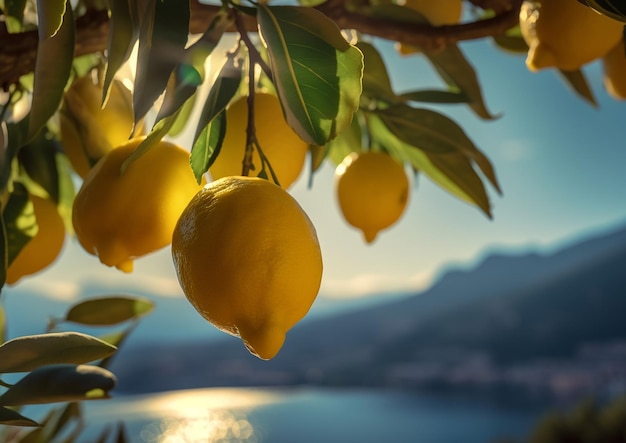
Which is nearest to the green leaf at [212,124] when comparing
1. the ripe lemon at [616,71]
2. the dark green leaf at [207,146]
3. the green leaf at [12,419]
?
the dark green leaf at [207,146]

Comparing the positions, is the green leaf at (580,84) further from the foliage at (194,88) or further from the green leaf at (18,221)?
the green leaf at (18,221)

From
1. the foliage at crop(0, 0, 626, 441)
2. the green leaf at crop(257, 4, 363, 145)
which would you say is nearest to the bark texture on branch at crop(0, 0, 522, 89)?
the foliage at crop(0, 0, 626, 441)

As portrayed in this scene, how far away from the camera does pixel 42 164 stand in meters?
0.43

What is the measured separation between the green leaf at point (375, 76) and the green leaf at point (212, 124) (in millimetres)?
147

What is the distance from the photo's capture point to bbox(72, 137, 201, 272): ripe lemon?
0.94 ft

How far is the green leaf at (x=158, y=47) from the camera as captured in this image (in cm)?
22

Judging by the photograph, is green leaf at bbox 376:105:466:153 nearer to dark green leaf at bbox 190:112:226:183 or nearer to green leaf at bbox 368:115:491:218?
green leaf at bbox 368:115:491:218

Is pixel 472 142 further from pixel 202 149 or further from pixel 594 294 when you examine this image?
pixel 594 294

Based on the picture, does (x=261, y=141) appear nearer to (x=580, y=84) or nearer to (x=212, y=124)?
(x=212, y=124)

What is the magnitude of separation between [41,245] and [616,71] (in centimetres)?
40

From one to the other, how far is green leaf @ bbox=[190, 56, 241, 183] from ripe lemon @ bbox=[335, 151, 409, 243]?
18 cm

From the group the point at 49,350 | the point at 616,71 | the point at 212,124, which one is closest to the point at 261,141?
the point at 212,124

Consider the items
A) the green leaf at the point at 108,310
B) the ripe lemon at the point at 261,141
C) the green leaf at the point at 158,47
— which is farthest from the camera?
the green leaf at the point at 108,310

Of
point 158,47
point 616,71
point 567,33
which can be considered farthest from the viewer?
point 616,71
